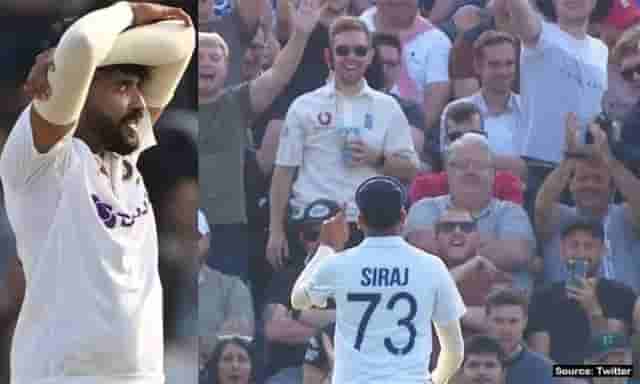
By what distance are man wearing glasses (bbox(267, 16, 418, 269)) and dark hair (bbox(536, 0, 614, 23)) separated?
949 mm

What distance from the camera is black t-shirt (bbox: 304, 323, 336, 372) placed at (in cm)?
771

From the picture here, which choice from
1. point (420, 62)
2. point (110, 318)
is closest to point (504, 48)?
point (420, 62)

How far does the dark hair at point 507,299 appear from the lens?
25.2 ft

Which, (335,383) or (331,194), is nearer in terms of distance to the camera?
(335,383)

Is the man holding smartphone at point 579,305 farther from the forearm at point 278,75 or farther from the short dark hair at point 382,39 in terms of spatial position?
the forearm at point 278,75

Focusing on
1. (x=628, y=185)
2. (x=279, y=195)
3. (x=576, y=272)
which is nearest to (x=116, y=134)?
(x=279, y=195)

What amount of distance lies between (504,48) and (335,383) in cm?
342

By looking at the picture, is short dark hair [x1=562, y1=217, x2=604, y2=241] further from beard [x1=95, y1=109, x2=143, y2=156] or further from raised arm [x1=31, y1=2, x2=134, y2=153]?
raised arm [x1=31, y1=2, x2=134, y2=153]

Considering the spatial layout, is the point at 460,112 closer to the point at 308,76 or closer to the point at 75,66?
the point at 308,76

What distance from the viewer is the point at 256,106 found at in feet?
25.3

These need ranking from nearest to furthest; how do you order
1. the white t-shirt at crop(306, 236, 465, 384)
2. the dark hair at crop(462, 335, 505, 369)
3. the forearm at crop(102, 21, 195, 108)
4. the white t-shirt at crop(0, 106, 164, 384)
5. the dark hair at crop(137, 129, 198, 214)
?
the white t-shirt at crop(0, 106, 164, 384) < the forearm at crop(102, 21, 195, 108) < the white t-shirt at crop(306, 236, 465, 384) < the dark hair at crop(137, 129, 198, 214) < the dark hair at crop(462, 335, 505, 369)

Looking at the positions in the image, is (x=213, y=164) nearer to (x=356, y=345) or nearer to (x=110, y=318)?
(x=356, y=345)

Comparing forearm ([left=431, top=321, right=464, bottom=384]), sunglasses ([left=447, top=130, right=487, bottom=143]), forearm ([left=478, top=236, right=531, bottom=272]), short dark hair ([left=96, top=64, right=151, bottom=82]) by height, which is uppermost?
sunglasses ([left=447, top=130, right=487, bottom=143])

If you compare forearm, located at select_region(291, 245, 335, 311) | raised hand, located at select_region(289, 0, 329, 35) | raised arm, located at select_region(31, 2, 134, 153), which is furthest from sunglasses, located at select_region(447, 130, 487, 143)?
raised arm, located at select_region(31, 2, 134, 153)
